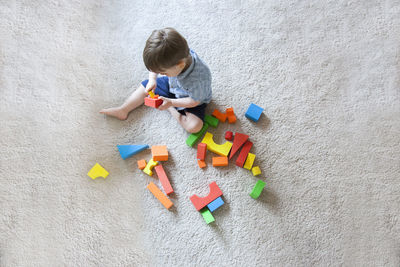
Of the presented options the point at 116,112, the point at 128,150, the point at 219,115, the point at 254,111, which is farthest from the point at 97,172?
the point at 254,111

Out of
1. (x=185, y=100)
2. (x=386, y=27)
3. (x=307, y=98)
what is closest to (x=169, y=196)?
(x=185, y=100)

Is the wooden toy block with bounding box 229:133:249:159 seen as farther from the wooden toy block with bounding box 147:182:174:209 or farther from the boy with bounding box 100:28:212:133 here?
the wooden toy block with bounding box 147:182:174:209

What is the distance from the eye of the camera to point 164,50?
0.89 metres

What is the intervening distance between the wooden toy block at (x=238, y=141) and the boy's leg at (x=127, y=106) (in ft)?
1.35

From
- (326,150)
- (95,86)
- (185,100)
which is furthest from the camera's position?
(95,86)

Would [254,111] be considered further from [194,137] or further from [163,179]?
[163,179]

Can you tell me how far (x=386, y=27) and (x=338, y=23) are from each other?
209 mm

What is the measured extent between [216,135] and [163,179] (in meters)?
0.27

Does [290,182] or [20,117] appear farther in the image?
[20,117]

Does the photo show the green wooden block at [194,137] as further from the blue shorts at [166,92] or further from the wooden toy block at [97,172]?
the wooden toy block at [97,172]

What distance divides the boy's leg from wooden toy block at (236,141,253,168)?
45cm

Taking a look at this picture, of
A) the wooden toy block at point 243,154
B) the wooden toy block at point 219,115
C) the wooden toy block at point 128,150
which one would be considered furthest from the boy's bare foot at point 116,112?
the wooden toy block at point 243,154

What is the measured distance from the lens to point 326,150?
121 centimetres

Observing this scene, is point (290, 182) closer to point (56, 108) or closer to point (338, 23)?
point (338, 23)
